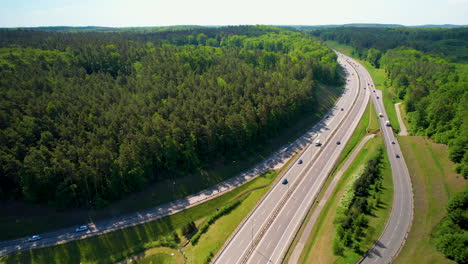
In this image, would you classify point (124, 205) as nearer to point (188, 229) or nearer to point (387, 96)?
point (188, 229)

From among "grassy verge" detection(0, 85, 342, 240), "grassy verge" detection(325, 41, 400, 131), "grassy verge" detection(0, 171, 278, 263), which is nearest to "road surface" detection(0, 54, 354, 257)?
"grassy verge" detection(0, 171, 278, 263)

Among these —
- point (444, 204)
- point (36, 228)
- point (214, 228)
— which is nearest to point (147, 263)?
point (214, 228)

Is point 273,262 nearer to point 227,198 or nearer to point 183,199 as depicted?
point 227,198

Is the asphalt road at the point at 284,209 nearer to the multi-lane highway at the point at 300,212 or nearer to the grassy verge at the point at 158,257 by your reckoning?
the multi-lane highway at the point at 300,212

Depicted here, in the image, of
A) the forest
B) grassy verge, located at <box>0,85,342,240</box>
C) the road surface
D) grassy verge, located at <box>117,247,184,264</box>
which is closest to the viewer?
the forest

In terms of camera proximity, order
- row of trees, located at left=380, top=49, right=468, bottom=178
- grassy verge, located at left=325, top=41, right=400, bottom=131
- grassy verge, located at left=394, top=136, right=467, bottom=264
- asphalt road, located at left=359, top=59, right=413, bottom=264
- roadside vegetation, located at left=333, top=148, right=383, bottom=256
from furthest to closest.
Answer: grassy verge, located at left=325, top=41, right=400, bottom=131
row of trees, located at left=380, top=49, right=468, bottom=178
roadside vegetation, located at left=333, top=148, right=383, bottom=256
asphalt road, located at left=359, top=59, right=413, bottom=264
grassy verge, located at left=394, top=136, right=467, bottom=264

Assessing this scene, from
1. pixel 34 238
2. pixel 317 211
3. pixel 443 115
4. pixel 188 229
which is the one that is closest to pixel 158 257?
pixel 188 229

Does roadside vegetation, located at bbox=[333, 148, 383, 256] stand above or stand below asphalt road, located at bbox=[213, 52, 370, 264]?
above

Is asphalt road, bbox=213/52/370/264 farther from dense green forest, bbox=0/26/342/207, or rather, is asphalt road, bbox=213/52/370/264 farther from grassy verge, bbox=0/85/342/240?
dense green forest, bbox=0/26/342/207
